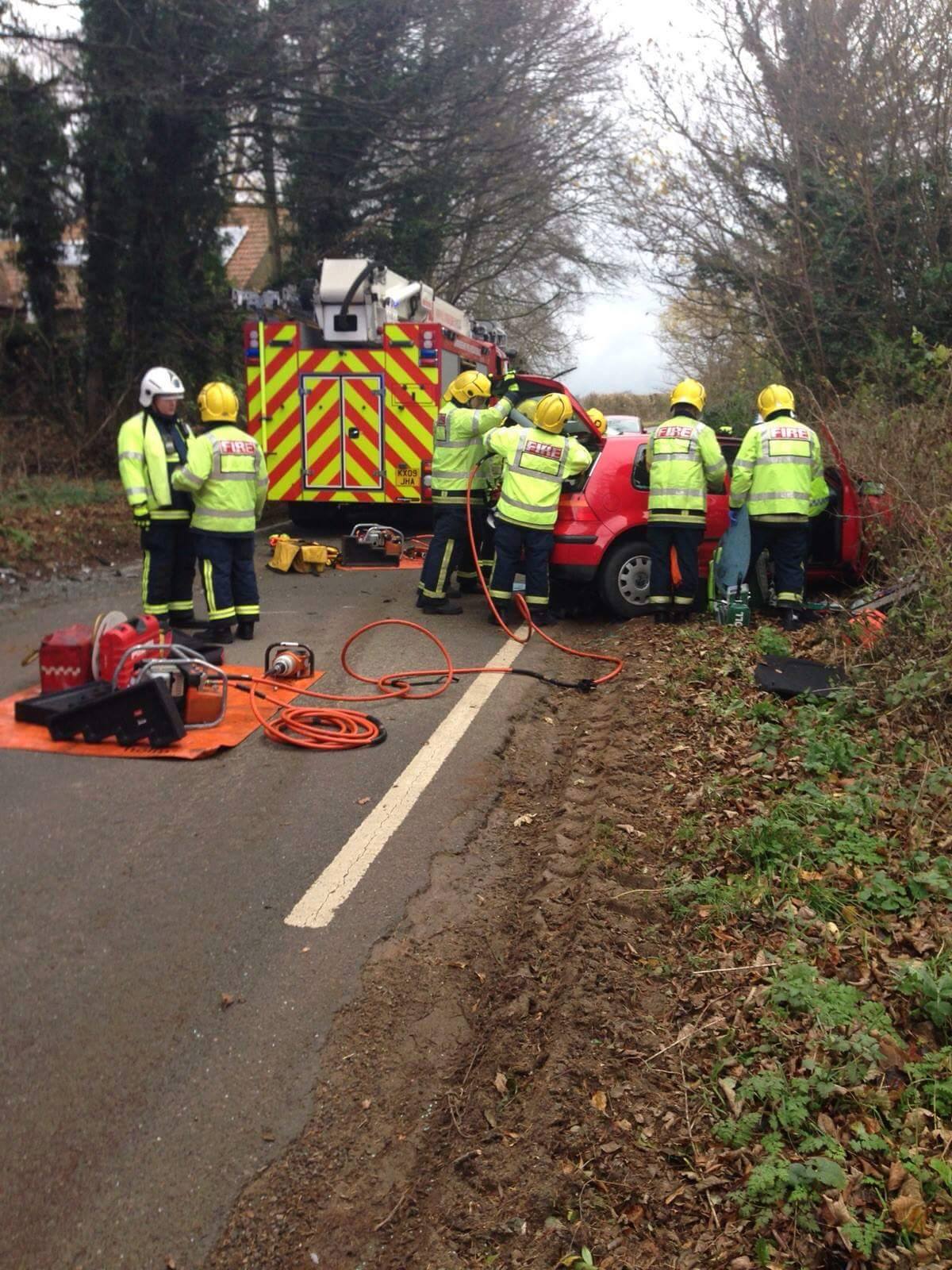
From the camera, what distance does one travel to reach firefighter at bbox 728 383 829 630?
862 centimetres

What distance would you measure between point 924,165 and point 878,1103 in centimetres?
1295

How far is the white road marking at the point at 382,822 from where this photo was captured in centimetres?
446

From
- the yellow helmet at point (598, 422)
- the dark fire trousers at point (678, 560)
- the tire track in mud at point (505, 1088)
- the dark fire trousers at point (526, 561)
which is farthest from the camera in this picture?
the yellow helmet at point (598, 422)

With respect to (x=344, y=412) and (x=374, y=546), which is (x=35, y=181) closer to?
(x=344, y=412)

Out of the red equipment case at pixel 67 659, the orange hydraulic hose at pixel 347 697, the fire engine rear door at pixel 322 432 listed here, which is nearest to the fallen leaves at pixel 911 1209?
the orange hydraulic hose at pixel 347 697

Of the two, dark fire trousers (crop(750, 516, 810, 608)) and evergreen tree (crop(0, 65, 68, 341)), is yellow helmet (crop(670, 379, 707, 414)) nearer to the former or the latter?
dark fire trousers (crop(750, 516, 810, 608))

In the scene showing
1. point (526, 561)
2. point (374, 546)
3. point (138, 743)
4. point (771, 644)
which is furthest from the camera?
point (374, 546)

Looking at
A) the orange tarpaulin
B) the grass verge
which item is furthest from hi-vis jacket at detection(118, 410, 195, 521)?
the grass verge

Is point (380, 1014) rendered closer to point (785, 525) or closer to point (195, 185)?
point (785, 525)

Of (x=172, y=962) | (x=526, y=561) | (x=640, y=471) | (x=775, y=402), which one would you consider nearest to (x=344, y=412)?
(x=526, y=561)

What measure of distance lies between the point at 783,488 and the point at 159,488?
4689 millimetres

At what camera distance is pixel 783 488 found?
8.62 metres

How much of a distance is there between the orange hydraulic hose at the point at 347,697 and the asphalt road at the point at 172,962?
0.11m

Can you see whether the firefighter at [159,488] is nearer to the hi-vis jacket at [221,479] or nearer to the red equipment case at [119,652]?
the hi-vis jacket at [221,479]
